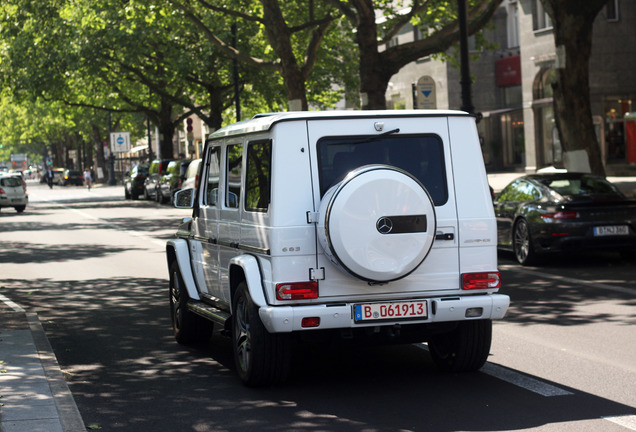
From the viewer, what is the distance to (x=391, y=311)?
7312 millimetres

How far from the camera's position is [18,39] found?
44969mm

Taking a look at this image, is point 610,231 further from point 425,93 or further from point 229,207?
point 425,93

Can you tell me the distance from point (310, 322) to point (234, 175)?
177cm

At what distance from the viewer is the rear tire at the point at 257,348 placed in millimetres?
7398

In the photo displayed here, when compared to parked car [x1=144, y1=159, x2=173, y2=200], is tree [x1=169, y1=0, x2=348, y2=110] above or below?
above

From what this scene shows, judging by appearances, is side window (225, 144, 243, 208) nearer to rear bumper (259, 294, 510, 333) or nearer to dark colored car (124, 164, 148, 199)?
rear bumper (259, 294, 510, 333)

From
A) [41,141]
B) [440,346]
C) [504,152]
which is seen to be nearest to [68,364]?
[440,346]

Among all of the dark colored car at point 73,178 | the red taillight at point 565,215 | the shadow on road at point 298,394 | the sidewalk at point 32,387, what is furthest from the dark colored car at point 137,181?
the dark colored car at point 73,178

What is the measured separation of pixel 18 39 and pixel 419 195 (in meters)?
40.7

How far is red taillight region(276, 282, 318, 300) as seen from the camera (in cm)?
721

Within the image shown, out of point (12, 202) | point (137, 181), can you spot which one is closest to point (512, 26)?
point (137, 181)

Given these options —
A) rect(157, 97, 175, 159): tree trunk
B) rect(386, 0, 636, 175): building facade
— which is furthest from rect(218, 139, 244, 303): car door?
rect(157, 97, 175, 159): tree trunk

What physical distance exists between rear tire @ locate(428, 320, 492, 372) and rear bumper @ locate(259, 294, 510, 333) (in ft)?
0.89

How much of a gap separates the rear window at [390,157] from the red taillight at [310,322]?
858mm
